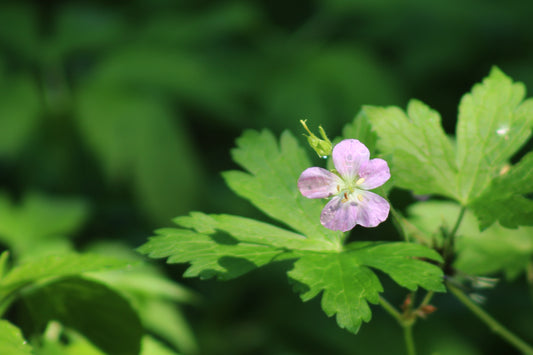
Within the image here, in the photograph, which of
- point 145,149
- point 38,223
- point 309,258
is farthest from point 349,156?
point 145,149

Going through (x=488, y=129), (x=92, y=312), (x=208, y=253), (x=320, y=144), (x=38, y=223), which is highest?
(x=488, y=129)

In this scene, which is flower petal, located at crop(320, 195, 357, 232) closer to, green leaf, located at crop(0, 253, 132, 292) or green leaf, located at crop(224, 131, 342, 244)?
green leaf, located at crop(224, 131, 342, 244)

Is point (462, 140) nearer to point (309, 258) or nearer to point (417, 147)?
point (417, 147)

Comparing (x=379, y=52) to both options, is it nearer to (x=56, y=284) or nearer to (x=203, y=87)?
(x=203, y=87)

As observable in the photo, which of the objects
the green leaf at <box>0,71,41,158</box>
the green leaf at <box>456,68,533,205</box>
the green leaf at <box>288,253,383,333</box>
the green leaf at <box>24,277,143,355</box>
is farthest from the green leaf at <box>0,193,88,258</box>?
the green leaf at <box>456,68,533,205</box>

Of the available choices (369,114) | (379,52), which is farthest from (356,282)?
(379,52)
